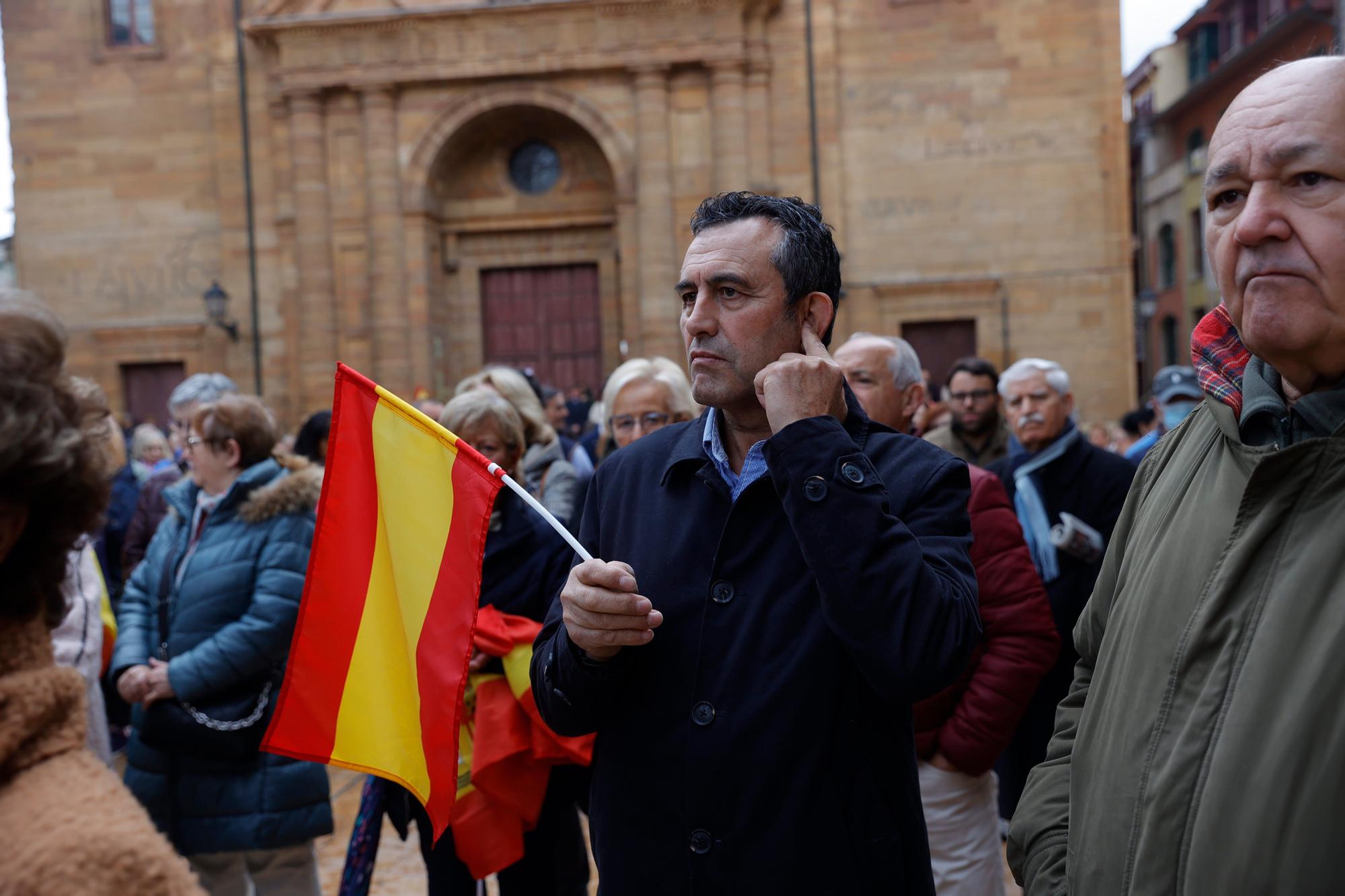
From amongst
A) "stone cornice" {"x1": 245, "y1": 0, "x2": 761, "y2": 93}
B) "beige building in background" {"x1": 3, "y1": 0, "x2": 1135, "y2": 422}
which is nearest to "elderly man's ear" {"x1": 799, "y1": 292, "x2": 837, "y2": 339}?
"beige building in background" {"x1": 3, "y1": 0, "x2": 1135, "y2": 422}

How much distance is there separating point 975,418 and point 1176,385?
11.2 ft

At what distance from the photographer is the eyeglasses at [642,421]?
16.8ft

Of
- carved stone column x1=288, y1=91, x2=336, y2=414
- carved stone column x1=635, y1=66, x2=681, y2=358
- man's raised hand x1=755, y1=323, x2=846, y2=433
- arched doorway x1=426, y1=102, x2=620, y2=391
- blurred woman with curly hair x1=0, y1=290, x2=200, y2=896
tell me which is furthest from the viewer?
arched doorway x1=426, y1=102, x2=620, y2=391

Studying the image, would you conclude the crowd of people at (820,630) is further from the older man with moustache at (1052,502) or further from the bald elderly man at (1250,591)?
the older man with moustache at (1052,502)

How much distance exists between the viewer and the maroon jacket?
3.64m

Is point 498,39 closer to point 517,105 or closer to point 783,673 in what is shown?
point 517,105

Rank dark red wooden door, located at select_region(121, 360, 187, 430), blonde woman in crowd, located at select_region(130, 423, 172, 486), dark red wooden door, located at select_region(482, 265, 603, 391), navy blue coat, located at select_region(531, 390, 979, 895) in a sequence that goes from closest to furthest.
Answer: navy blue coat, located at select_region(531, 390, 979, 895), blonde woman in crowd, located at select_region(130, 423, 172, 486), dark red wooden door, located at select_region(482, 265, 603, 391), dark red wooden door, located at select_region(121, 360, 187, 430)

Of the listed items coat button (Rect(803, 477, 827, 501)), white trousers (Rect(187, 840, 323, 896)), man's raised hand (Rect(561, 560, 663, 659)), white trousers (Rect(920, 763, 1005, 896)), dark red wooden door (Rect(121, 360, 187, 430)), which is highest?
dark red wooden door (Rect(121, 360, 187, 430))

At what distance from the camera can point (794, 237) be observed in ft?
8.32

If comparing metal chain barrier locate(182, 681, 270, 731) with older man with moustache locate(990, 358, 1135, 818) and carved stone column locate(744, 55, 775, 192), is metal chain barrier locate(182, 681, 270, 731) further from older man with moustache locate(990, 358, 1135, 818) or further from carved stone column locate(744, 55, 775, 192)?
carved stone column locate(744, 55, 775, 192)

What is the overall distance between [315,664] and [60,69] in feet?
72.3

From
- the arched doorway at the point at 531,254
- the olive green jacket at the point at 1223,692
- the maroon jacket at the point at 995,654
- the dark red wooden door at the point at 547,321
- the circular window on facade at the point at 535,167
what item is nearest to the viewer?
the olive green jacket at the point at 1223,692

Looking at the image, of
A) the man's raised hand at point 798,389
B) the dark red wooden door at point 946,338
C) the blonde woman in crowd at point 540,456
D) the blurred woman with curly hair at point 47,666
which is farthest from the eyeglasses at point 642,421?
the dark red wooden door at point 946,338

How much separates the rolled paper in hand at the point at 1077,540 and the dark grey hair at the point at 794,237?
2.72 m
